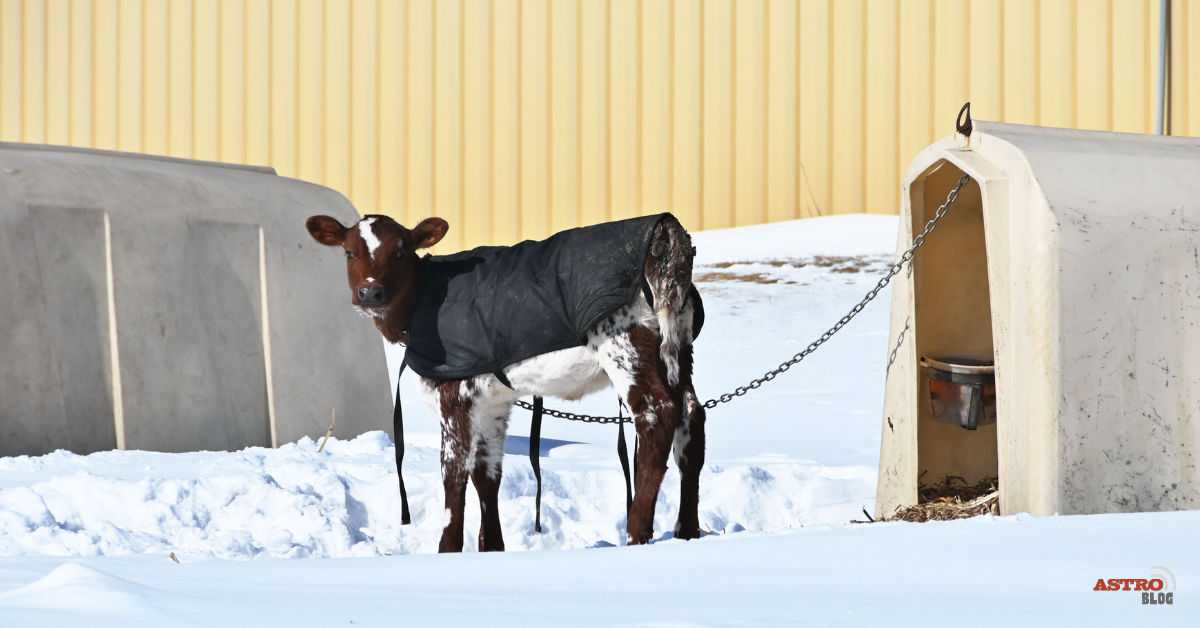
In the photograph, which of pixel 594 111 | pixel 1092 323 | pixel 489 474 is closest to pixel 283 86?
pixel 594 111

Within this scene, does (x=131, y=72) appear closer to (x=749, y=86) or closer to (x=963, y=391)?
(x=749, y=86)

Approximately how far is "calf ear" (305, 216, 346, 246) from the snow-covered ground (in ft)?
4.51

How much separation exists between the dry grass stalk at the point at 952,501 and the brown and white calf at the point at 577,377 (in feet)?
3.88

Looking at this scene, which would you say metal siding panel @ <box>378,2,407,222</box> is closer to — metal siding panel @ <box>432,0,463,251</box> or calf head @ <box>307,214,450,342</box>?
metal siding panel @ <box>432,0,463,251</box>

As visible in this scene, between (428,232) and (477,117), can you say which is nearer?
(428,232)

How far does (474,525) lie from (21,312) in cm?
304

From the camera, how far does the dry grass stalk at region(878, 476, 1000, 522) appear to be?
4.84 meters

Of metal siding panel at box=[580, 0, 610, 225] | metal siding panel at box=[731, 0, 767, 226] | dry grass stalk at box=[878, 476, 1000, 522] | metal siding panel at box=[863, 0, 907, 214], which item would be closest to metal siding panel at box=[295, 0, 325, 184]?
metal siding panel at box=[580, 0, 610, 225]

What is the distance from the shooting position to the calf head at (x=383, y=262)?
4664 mm

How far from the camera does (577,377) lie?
4465 millimetres

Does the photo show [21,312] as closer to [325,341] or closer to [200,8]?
[325,341]

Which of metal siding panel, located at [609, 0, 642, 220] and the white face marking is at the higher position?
metal siding panel, located at [609, 0, 642, 220]

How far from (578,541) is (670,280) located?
180 cm

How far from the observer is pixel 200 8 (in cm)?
1434
